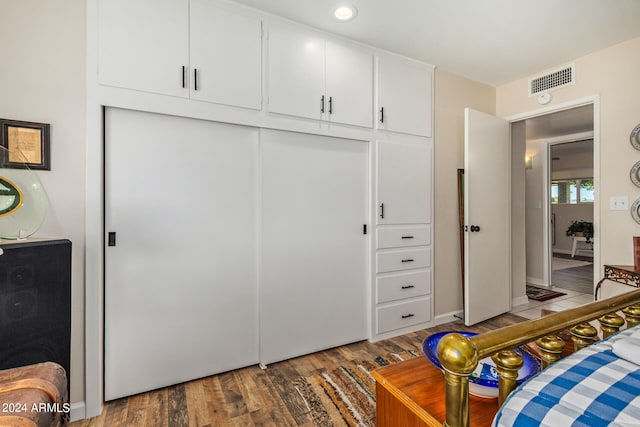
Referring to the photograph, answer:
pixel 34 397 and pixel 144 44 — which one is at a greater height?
pixel 144 44

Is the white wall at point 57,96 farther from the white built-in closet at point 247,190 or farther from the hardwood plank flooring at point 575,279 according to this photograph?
the hardwood plank flooring at point 575,279

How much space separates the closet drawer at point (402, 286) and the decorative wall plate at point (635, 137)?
190cm

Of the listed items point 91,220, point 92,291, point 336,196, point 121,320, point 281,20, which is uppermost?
point 281,20

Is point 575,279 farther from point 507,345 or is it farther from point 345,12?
point 507,345

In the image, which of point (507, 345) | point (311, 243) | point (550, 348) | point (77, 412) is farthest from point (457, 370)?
point (77, 412)

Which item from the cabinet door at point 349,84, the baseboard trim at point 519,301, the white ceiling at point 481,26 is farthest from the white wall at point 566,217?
the cabinet door at point 349,84

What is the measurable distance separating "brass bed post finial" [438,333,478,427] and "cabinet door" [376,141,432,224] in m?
1.94

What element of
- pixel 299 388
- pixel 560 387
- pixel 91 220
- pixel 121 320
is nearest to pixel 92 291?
pixel 121 320

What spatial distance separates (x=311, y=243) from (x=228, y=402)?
1134 mm

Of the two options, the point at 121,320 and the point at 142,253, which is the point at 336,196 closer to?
the point at 142,253

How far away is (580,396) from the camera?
659 millimetres

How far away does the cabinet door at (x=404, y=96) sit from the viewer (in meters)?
Result: 2.61

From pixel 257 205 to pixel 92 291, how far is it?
1.05 meters

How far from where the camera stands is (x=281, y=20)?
7.07 ft
